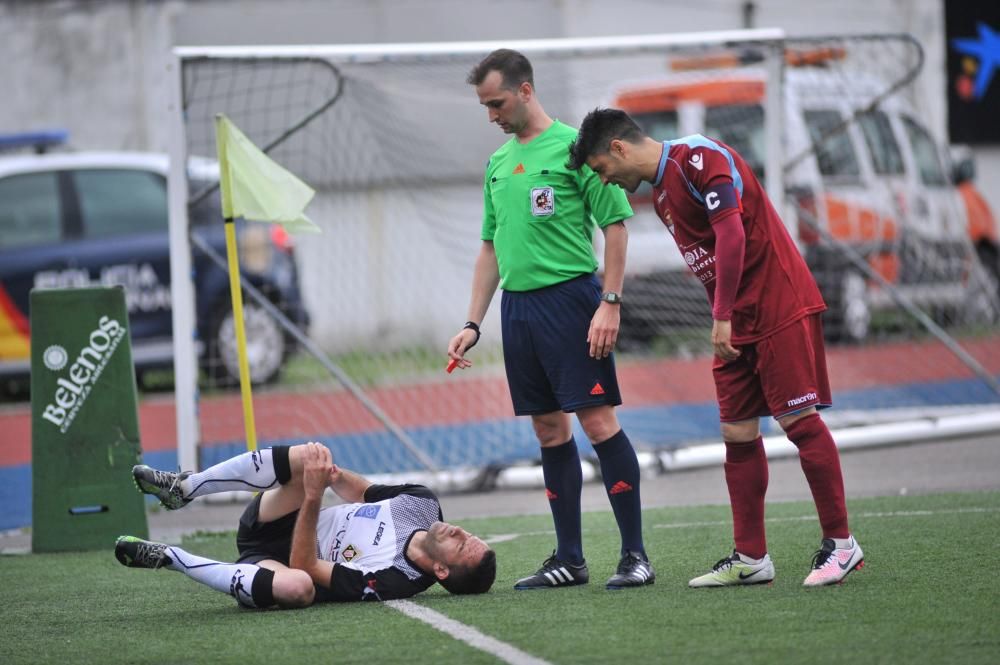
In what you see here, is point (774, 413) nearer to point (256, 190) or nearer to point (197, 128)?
point (256, 190)

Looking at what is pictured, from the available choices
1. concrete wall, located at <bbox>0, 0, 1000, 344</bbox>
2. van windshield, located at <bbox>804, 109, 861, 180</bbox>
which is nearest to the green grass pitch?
van windshield, located at <bbox>804, 109, 861, 180</bbox>

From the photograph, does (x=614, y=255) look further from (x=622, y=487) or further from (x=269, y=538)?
(x=269, y=538)

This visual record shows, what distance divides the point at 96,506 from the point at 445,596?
108 inches

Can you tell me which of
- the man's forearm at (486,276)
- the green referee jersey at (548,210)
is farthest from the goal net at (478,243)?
the green referee jersey at (548,210)

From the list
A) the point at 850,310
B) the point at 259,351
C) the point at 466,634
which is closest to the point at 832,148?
the point at 850,310

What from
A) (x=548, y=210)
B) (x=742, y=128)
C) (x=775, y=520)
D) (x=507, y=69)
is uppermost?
(x=742, y=128)

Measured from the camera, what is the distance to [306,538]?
5797 millimetres

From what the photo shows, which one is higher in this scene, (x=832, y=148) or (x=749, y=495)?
(x=832, y=148)

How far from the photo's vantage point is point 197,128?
37.5 feet

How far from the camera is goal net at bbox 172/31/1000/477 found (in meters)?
11.2

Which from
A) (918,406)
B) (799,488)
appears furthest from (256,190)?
(918,406)

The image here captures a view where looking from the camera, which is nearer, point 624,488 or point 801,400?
point 801,400

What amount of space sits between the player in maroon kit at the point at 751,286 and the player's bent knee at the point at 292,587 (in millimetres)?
1805

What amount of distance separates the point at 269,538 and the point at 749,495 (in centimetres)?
191
